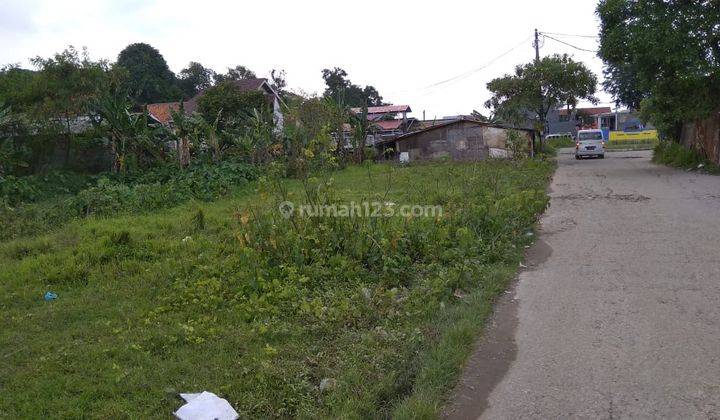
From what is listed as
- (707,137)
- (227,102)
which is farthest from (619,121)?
(227,102)

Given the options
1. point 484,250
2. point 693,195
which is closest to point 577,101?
point 693,195

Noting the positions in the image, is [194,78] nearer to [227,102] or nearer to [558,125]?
[227,102]

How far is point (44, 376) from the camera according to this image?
3.91 m

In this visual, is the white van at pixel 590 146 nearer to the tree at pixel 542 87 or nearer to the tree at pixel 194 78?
the tree at pixel 542 87

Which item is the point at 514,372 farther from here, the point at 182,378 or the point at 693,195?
the point at 693,195

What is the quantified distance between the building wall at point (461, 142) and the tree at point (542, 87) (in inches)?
324

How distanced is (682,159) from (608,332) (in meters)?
17.6

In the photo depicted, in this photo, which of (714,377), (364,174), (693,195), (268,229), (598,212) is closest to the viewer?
(714,377)

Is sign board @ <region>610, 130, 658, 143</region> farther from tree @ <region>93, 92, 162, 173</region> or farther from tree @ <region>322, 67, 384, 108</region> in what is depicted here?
tree @ <region>93, 92, 162, 173</region>

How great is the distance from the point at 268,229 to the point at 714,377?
4504 mm

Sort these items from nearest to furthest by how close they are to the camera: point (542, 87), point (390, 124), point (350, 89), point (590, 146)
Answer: point (590, 146)
point (542, 87)
point (390, 124)
point (350, 89)

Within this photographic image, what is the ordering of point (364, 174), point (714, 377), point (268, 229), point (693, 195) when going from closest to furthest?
point (714, 377) → point (268, 229) → point (693, 195) → point (364, 174)

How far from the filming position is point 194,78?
56312 millimetres

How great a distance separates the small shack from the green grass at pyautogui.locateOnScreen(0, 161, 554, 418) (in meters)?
16.8
